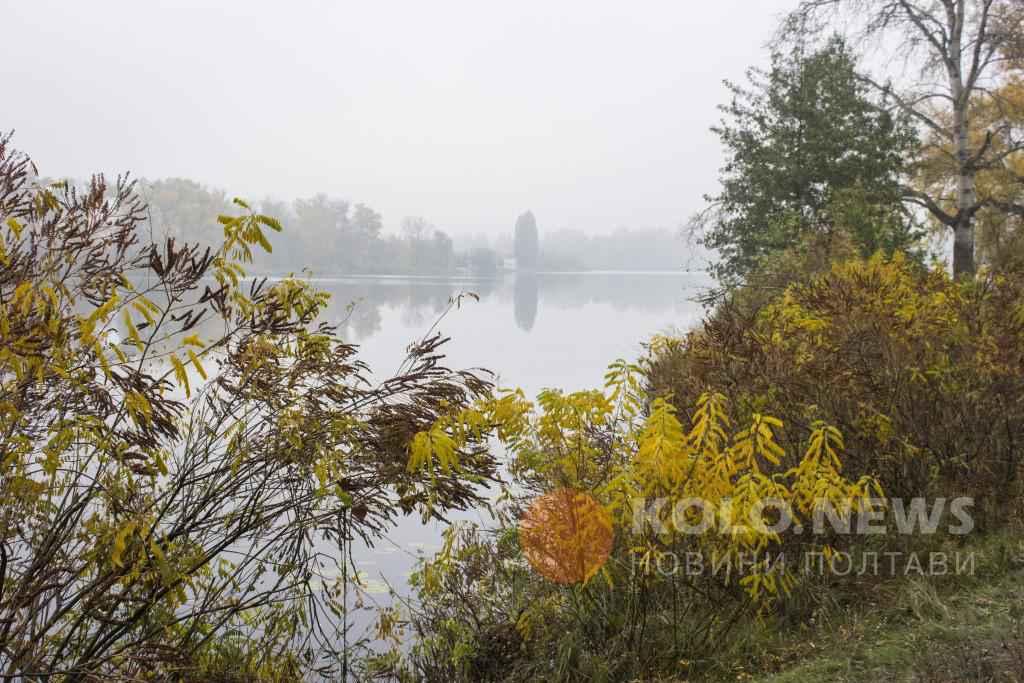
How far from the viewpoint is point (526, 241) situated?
94.7 metres

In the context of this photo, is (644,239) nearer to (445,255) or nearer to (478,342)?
(445,255)

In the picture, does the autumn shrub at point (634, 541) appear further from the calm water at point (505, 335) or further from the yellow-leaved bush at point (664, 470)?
the calm water at point (505, 335)

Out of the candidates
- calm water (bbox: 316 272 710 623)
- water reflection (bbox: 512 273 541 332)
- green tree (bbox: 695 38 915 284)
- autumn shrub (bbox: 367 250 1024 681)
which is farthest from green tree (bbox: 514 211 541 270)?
autumn shrub (bbox: 367 250 1024 681)

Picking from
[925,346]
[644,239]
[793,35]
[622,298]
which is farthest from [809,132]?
[644,239]

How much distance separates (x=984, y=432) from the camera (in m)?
4.90

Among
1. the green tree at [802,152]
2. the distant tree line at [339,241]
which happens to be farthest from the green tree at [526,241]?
the green tree at [802,152]

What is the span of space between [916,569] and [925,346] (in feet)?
5.10

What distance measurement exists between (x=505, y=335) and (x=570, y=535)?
941 inches

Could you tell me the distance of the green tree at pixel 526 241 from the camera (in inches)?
3679

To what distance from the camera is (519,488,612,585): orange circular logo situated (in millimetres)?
3539

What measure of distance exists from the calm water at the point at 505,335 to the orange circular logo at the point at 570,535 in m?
1.10

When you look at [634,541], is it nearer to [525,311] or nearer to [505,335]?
[505,335]

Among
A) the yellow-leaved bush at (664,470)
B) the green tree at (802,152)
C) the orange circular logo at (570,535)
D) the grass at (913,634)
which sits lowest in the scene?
the grass at (913,634)

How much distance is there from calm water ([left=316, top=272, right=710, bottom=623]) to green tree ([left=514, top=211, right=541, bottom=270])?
4413 cm
